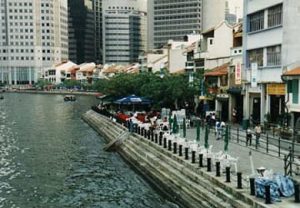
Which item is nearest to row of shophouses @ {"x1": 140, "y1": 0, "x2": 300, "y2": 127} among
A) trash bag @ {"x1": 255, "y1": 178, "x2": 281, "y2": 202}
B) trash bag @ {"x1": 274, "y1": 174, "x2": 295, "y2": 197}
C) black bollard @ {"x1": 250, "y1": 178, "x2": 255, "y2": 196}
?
trash bag @ {"x1": 274, "y1": 174, "x2": 295, "y2": 197}

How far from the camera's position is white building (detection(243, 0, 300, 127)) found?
1805 inches

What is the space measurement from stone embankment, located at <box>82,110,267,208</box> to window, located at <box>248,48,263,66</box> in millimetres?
14584

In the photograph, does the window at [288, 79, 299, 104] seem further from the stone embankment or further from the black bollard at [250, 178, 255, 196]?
the black bollard at [250, 178, 255, 196]

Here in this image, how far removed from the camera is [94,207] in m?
31.0

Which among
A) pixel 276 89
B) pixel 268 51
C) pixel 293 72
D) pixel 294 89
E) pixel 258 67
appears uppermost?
pixel 268 51

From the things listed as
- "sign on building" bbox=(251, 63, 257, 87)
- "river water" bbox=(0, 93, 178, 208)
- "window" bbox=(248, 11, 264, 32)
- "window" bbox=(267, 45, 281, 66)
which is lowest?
"river water" bbox=(0, 93, 178, 208)

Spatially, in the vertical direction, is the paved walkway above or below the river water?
above

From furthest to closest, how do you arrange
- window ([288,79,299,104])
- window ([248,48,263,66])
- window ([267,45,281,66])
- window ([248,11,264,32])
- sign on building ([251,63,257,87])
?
window ([248,48,263,66]), window ([248,11,264,32]), sign on building ([251,63,257,87]), window ([267,45,281,66]), window ([288,79,299,104])

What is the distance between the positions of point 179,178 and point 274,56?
21.1m

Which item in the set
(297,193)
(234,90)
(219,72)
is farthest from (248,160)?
(219,72)

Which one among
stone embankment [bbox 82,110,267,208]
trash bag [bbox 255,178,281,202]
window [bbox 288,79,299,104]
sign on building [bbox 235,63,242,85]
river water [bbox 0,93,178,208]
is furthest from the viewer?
sign on building [bbox 235,63,242,85]

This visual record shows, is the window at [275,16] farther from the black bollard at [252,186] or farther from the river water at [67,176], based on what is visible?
the black bollard at [252,186]

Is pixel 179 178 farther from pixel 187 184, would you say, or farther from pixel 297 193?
pixel 297 193

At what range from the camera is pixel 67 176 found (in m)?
40.3
